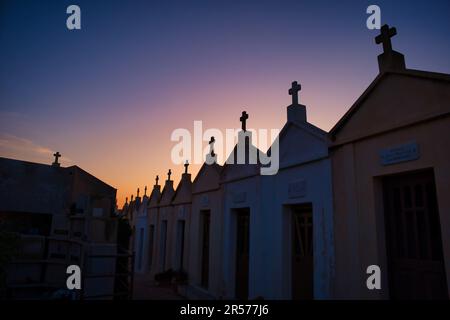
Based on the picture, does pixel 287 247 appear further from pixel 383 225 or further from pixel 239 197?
pixel 383 225

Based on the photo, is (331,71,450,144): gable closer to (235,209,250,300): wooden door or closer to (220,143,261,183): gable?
(220,143,261,183): gable

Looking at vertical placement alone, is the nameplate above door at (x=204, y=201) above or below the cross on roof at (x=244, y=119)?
below

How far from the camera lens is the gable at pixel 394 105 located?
13.7ft

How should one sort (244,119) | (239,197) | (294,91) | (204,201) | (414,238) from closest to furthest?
(414,238)
(294,91)
(239,197)
(244,119)
(204,201)

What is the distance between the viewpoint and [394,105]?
15.6 ft

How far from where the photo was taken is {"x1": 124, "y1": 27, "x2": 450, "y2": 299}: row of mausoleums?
429cm

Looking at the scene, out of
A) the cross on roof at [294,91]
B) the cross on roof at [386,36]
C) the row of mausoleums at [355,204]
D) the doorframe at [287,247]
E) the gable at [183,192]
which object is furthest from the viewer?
the gable at [183,192]

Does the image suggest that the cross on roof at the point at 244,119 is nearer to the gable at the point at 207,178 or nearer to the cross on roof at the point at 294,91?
the gable at the point at 207,178

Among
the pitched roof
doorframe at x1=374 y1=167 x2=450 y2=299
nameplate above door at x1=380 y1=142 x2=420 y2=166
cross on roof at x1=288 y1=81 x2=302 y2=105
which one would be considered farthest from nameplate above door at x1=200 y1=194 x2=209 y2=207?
nameplate above door at x1=380 y1=142 x2=420 y2=166

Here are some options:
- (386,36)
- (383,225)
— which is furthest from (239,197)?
(386,36)

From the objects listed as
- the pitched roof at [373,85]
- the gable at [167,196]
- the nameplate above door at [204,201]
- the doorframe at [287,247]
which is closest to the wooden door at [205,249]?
the nameplate above door at [204,201]

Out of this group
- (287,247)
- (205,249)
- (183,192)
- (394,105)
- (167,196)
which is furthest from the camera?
(167,196)

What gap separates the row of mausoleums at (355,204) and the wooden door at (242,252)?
0.03 metres

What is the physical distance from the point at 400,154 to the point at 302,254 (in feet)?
10.2
